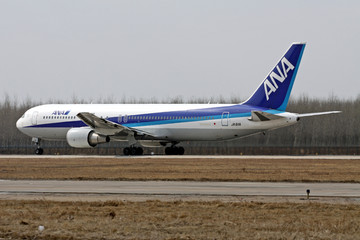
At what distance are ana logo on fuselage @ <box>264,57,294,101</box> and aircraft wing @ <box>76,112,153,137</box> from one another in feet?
33.5

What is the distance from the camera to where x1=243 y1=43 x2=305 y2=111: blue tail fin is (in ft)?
153

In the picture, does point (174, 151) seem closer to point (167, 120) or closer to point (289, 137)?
point (167, 120)

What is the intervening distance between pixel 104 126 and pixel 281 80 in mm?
13511

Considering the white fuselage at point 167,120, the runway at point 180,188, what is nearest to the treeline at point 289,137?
the white fuselage at point 167,120

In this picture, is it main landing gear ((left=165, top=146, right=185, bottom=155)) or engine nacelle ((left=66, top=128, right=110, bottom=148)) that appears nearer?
engine nacelle ((left=66, top=128, right=110, bottom=148))

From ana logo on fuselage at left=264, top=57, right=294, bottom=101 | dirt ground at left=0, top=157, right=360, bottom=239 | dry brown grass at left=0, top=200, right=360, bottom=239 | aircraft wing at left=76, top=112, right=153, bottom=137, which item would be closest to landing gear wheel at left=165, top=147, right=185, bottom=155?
aircraft wing at left=76, top=112, right=153, bottom=137

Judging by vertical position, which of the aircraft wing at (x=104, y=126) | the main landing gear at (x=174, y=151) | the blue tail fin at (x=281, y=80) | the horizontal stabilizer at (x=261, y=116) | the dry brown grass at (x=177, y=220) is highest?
the blue tail fin at (x=281, y=80)

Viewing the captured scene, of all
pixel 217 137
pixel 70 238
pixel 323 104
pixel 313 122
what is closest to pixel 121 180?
pixel 70 238

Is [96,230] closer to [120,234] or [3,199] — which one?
[120,234]

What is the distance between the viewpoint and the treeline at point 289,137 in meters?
66.2

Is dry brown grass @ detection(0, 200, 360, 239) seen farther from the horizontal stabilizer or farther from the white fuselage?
the white fuselage

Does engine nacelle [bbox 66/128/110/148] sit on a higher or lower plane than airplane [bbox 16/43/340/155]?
lower

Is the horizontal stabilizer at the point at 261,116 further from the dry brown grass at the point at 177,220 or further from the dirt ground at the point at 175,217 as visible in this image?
the dry brown grass at the point at 177,220

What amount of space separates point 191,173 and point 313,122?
62.0m
